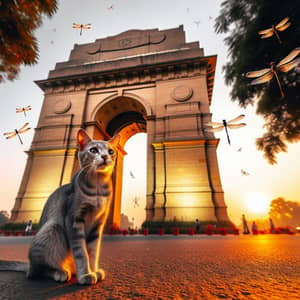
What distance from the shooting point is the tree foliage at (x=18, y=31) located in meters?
3.55

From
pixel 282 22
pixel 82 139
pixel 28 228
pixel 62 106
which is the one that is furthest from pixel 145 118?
pixel 82 139

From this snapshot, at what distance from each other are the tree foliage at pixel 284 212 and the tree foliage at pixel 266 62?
65.0 metres

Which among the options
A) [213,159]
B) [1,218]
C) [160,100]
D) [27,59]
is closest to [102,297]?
[27,59]

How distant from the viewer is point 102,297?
1097 millimetres

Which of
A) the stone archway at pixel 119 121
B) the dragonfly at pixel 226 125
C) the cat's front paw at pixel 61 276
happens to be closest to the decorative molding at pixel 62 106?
the stone archway at pixel 119 121

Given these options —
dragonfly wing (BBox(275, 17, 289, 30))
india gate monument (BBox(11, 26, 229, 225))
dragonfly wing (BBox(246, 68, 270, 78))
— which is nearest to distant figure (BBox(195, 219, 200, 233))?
india gate monument (BBox(11, 26, 229, 225))

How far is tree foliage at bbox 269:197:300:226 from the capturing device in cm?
5612

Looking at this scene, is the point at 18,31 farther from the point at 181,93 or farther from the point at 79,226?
the point at 181,93

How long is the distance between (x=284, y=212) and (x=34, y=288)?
77.7 m

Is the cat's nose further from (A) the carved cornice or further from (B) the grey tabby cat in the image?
(A) the carved cornice

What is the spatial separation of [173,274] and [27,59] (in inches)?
209

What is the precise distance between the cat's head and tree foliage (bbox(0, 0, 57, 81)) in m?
3.92

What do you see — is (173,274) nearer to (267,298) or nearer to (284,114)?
(267,298)

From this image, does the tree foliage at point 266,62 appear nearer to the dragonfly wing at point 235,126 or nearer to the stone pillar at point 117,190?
the dragonfly wing at point 235,126
